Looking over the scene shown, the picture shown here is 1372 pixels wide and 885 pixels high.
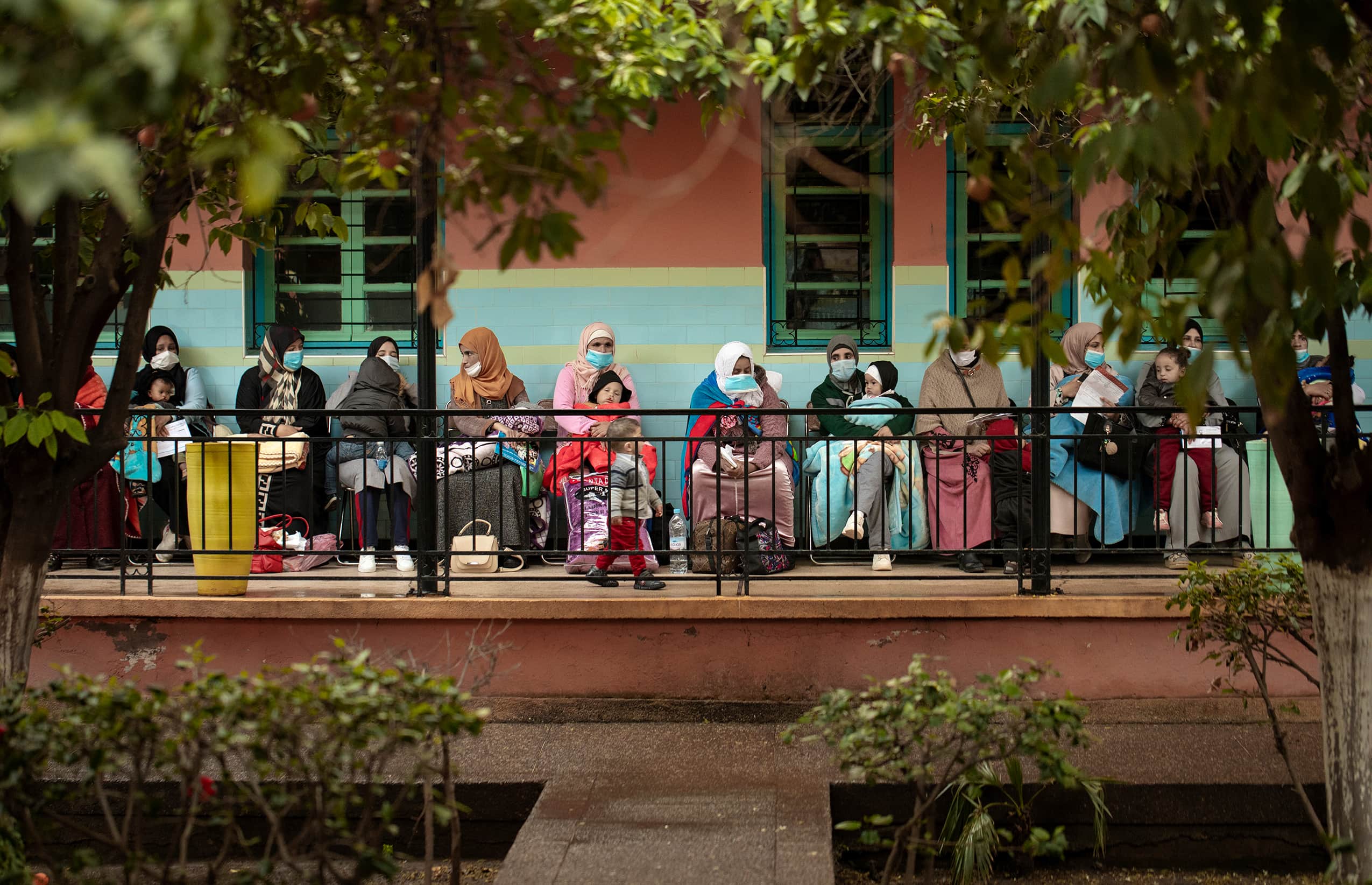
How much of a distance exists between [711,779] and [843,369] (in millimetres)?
3582

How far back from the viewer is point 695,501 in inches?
291

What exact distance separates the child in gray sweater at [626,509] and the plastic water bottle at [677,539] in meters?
0.32

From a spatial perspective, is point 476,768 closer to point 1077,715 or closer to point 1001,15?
point 1077,715

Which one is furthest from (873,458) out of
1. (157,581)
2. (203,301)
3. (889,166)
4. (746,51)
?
(203,301)

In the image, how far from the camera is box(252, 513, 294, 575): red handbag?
721 centimetres

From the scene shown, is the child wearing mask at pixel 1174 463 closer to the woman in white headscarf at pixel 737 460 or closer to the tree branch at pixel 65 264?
the woman in white headscarf at pixel 737 460

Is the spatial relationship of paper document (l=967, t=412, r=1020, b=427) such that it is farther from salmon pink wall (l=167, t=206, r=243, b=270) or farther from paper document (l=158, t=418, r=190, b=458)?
salmon pink wall (l=167, t=206, r=243, b=270)

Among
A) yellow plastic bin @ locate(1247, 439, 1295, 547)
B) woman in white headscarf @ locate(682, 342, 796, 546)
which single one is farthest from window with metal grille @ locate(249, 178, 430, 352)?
yellow plastic bin @ locate(1247, 439, 1295, 547)

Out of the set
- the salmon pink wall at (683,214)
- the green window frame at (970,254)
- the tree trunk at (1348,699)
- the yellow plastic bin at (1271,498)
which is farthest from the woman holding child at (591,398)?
the tree trunk at (1348,699)

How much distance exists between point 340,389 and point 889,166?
14.1 ft

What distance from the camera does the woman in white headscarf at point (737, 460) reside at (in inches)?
287

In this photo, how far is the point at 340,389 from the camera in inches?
331

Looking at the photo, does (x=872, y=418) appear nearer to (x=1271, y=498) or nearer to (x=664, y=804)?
(x=1271, y=498)

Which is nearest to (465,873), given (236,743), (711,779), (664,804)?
(664,804)
